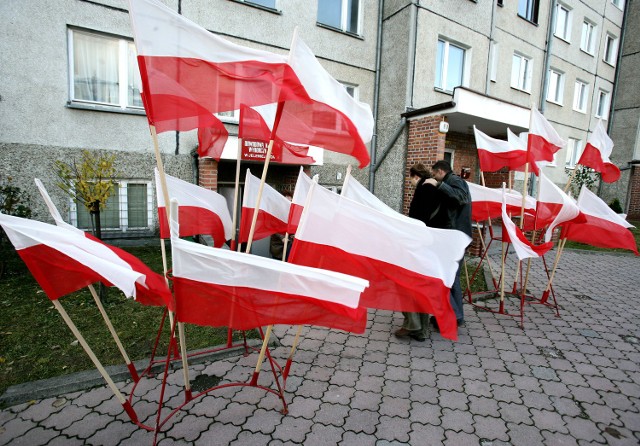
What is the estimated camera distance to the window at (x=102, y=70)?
6.88m

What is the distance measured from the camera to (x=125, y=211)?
7.48m

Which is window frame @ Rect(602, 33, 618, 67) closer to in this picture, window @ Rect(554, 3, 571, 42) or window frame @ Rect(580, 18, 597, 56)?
window frame @ Rect(580, 18, 597, 56)

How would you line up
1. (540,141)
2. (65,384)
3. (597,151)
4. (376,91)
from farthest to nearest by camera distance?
(376,91) < (597,151) < (540,141) < (65,384)

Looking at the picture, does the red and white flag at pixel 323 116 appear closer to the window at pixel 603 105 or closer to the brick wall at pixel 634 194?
the window at pixel 603 105

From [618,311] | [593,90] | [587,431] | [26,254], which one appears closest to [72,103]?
[26,254]

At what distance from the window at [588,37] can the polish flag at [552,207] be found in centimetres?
1600

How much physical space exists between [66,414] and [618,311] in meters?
6.98

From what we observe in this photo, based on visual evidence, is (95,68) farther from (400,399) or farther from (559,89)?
(559,89)

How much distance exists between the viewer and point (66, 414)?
255 cm

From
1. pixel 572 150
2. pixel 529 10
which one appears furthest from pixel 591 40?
pixel 529 10

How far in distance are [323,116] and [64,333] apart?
3595 millimetres

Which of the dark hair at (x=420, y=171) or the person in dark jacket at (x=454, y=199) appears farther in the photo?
the dark hair at (x=420, y=171)

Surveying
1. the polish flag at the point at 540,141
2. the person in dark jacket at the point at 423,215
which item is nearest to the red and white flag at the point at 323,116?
the person in dark jacket at the point at 423,215

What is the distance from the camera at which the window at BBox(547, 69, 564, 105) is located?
1444 centimetres
